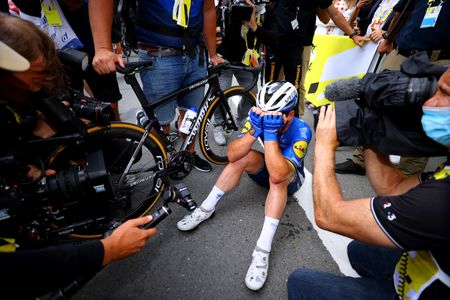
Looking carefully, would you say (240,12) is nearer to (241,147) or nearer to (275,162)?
(241,147)

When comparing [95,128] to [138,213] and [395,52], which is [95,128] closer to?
[138,213]

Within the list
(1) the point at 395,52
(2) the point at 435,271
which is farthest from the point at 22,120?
(1) the point at 395,52

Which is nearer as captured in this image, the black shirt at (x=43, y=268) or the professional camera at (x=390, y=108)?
the black shirt at (x=43, y=268)

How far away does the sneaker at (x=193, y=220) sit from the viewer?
193 centimetres

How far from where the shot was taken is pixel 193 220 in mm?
1941

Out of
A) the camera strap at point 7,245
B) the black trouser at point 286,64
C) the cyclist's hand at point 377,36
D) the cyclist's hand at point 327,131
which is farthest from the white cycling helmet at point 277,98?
the cyclist's hand at point 377,36

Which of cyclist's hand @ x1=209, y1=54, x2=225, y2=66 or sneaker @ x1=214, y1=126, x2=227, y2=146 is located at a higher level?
cyclist's hand @ x1=209, y1=54, x2=225, y2=66

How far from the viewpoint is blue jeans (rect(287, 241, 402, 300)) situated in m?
1.10

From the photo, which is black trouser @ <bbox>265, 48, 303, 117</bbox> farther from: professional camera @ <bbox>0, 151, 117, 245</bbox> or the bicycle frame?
professional camera @ <bbox>0, 151, 117, 245</bbox>

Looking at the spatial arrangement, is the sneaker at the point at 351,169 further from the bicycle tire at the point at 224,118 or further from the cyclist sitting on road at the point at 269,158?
the bicycle tire at the point at 224,118

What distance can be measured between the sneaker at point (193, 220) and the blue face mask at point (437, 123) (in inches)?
60.9

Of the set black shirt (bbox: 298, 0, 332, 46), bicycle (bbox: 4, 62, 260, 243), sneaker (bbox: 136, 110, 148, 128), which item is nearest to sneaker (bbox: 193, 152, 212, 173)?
bicycle (bbox: 4, 62, 260, 243)

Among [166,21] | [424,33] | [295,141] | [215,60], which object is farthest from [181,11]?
[424,33]

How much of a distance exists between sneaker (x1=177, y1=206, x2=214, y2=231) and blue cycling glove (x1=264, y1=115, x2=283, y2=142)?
2.76 ft
